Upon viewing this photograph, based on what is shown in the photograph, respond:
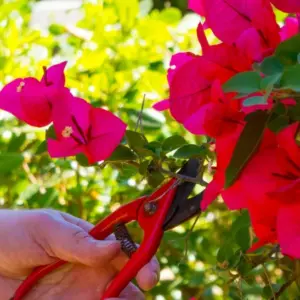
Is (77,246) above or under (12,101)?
under

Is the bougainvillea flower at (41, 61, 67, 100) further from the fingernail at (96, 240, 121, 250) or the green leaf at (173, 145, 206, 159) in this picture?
the fingernail at (96, 240, 121, 250)

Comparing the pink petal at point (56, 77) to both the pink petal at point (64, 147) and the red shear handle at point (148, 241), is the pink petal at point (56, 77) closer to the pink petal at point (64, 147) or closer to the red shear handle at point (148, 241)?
the pink petal at point (64, 147)

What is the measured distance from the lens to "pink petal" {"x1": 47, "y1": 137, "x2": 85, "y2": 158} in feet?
1.95

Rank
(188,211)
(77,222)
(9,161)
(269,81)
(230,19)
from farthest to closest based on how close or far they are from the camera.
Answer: (9,161)
(77,222)
(188,211)
(230,19)
(269,81)

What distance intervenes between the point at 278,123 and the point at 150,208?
36 cm

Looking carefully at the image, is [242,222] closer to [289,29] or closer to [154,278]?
[154,278]

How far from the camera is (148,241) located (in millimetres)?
746

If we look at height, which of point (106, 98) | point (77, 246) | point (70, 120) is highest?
point (70, 120)

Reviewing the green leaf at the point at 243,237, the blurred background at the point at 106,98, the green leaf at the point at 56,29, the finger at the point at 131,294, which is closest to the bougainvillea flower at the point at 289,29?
the green leaf at the point at 243,237

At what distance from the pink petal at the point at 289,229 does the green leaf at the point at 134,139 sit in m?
0.20

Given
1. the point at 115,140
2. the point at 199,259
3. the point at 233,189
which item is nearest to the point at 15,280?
the point at 199,259

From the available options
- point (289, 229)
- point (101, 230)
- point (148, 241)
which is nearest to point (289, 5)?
point (289, 229)

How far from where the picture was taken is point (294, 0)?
471 millimetres

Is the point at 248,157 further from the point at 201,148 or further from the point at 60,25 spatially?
the point at 60,25
